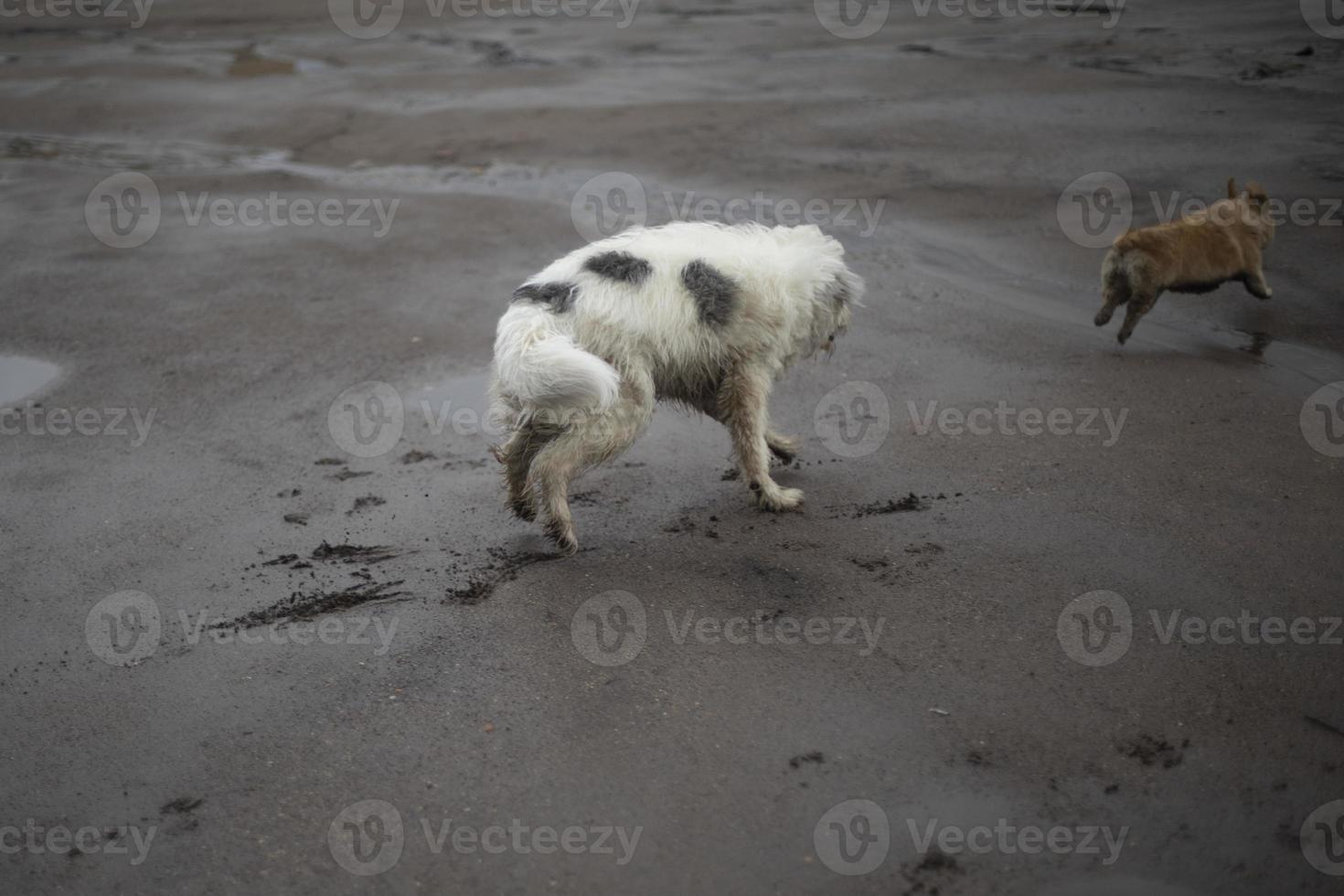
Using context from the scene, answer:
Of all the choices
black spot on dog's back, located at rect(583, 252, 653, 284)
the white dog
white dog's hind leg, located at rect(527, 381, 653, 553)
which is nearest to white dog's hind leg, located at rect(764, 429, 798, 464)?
the white dog

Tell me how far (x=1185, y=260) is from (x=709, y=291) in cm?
407

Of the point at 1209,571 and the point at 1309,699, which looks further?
the point at 1209,571

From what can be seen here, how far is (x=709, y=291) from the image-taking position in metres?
5.89

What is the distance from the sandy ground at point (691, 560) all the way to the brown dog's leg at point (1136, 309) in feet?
0.54

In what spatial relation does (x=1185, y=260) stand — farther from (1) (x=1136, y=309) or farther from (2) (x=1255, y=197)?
(2) (x=1255, y=197)

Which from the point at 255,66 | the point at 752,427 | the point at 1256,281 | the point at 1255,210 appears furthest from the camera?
the point at 255,66

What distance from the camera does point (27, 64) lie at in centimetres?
1972

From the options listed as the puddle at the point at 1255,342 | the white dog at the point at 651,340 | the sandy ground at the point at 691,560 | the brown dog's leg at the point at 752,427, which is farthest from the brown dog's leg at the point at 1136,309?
the brown dog's leg at the point at 752,427

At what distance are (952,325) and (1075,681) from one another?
437 centimetres

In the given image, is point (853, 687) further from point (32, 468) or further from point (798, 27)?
point (798, 27)

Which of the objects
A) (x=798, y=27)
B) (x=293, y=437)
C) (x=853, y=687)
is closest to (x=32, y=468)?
(x=293, y=437)

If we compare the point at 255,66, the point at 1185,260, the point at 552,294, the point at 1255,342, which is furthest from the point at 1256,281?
the point at 255,66

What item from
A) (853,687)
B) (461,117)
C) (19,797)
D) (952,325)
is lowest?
(19,797)

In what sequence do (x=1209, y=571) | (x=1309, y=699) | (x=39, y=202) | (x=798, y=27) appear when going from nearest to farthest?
(x=1309, y=699) → (x=1209, y=571) → (x=39, y=202) → (x=798, y=27)
